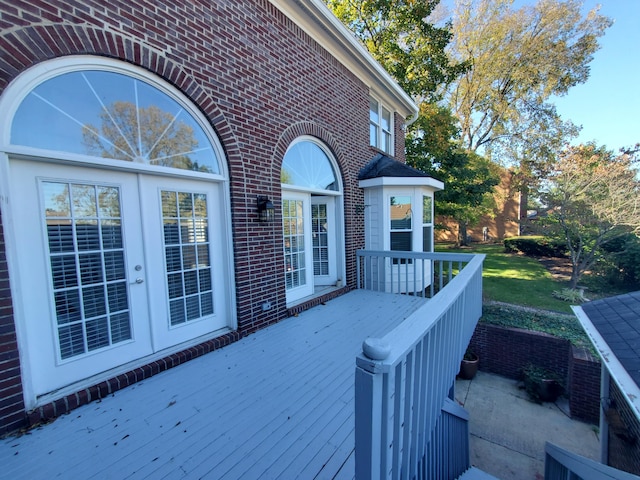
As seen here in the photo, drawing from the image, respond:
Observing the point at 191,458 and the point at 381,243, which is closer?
the point at 191,458

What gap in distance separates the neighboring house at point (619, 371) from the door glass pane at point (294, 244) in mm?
4047

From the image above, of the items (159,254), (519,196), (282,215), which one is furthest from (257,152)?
(519,196)

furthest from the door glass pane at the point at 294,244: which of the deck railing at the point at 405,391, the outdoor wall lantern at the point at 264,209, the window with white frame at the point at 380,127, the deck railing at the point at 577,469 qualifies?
the deck railing at the point at 577,469

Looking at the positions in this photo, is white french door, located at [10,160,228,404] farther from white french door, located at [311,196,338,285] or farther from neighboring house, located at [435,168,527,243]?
neighboring house, located at [435,168,527,243]

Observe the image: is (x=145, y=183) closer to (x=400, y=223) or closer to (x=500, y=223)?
(x=400, y=223)

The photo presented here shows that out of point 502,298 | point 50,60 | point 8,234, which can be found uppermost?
point 50,60

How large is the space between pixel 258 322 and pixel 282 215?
5.09ft

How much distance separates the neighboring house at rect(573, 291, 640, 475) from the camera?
305cm

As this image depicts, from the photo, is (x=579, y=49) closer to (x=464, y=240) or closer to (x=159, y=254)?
(x=464, y=240)

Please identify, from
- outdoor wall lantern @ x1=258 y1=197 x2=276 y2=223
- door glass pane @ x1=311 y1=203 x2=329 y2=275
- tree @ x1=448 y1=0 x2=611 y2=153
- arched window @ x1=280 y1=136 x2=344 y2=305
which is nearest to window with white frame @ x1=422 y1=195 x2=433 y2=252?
arched window @ x1=280 y1=136 x2=344 y2=305

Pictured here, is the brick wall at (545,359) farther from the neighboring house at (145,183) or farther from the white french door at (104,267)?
the white french door at (104,267)

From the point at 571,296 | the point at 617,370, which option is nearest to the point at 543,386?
the point at 617,370

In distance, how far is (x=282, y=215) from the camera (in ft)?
13.6

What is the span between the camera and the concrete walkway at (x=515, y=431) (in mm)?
4658
